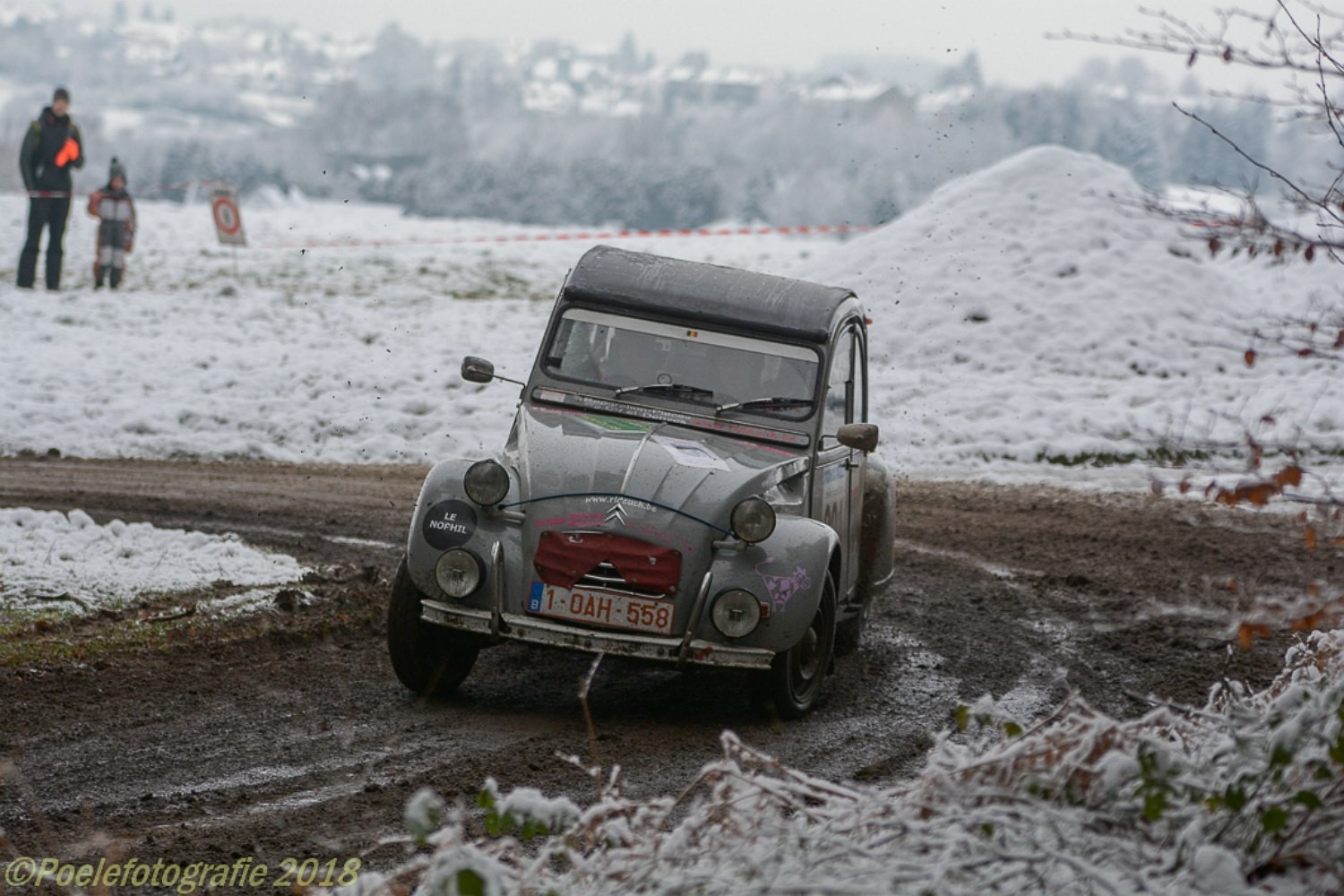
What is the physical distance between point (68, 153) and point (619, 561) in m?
17.2

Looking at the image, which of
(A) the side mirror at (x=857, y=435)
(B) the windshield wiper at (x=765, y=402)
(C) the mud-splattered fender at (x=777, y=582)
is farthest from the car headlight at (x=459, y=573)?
(A) the side mirror at (x=857, y=435)

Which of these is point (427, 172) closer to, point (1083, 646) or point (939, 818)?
point (1083, 646)

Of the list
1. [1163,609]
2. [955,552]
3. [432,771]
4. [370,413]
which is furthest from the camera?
[370,413]

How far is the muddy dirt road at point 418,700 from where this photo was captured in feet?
16.9

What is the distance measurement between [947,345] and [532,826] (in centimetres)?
1637

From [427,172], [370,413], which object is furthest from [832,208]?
[370,413]

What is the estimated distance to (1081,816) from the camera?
3070mm

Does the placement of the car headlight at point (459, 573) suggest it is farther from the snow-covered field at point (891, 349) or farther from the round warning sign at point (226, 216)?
the round warning sign at point (226, 216)

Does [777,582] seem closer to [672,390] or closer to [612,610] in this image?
[612,610]

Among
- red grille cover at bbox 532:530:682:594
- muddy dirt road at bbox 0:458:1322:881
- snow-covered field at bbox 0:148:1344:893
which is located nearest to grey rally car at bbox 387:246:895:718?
red grille cover at bbox 532:530:682:594

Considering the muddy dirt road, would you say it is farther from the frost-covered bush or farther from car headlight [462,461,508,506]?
car headlight [462,461,508,506]

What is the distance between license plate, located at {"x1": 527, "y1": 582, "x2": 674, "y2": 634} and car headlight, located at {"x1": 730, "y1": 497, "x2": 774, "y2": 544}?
0.44m

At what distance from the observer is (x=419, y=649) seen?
21.7 feet

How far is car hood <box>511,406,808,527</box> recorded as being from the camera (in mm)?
6527
